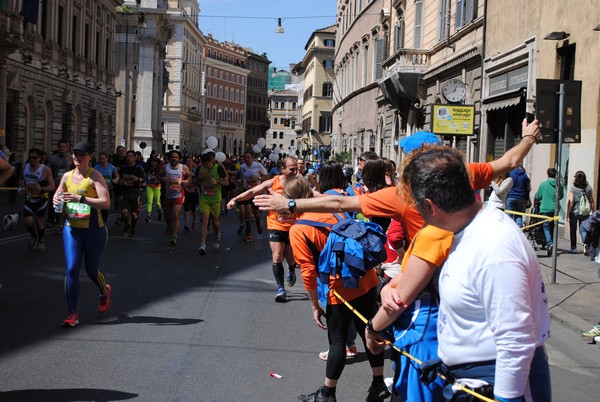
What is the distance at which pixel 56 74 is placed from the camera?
37.7m

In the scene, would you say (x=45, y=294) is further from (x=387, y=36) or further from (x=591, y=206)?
(x=387, y=36)

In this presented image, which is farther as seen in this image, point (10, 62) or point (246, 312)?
point (10, 62)

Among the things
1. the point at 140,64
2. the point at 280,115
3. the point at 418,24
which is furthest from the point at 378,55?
the point at 280,115

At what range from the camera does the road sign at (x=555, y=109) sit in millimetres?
11086

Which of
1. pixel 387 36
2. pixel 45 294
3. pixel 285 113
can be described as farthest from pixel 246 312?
pixel 285 113

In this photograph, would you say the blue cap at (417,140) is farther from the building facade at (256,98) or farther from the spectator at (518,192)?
the building facade at (256,98)

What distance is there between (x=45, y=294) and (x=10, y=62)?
24.4m

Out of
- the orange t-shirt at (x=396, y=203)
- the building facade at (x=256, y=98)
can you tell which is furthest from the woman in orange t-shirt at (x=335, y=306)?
the building facade at (x=256, y=98)

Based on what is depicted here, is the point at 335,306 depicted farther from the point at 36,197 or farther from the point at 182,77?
the point at 182,77

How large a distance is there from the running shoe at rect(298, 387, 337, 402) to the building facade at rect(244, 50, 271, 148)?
454ft

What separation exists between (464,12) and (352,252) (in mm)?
20299

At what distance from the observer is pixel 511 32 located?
1984 cm

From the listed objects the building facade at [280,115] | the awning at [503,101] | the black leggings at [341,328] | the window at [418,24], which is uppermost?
the building facade at [280,115]

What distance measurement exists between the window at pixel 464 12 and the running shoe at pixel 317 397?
63.3ft
